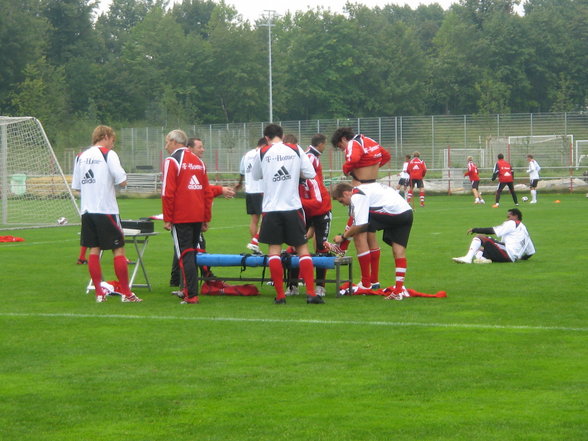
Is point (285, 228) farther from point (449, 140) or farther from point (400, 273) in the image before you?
point (449, 140)

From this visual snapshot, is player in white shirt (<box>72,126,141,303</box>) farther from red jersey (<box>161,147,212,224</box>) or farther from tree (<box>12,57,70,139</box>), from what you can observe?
tree (<box>12,57,70,139</box>)

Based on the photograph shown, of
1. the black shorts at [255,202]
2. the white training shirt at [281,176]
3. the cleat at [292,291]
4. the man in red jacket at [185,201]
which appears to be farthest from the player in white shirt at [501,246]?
the man in red jacket at [185,201]

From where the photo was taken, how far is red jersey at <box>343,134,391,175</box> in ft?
40.3

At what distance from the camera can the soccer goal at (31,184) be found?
29.0 m

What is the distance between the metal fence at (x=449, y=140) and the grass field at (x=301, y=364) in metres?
37.1

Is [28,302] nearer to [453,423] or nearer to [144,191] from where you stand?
[453,423]

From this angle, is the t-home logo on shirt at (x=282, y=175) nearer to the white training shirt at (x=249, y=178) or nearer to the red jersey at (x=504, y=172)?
the white training shirt at (x=249, y=178)

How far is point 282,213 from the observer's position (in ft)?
38.2

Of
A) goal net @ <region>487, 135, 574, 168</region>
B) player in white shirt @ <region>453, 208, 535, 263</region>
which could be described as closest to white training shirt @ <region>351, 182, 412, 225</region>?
player in white shirt @ <region>453, 208, 535, 263</region>

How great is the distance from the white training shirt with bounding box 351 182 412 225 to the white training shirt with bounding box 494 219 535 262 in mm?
4516

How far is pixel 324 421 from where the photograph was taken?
641 centimetres

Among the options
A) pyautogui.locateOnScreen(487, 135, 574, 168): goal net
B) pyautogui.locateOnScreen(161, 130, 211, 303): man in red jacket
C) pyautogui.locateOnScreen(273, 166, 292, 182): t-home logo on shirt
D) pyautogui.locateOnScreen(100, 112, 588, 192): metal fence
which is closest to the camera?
pyautogui.locateOnScreen(273, 166, 292, 182): t-home logo on shirt

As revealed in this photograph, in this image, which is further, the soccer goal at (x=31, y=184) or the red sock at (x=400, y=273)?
the soccer goal at (x=31, y=184)

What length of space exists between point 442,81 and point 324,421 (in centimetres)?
8696
